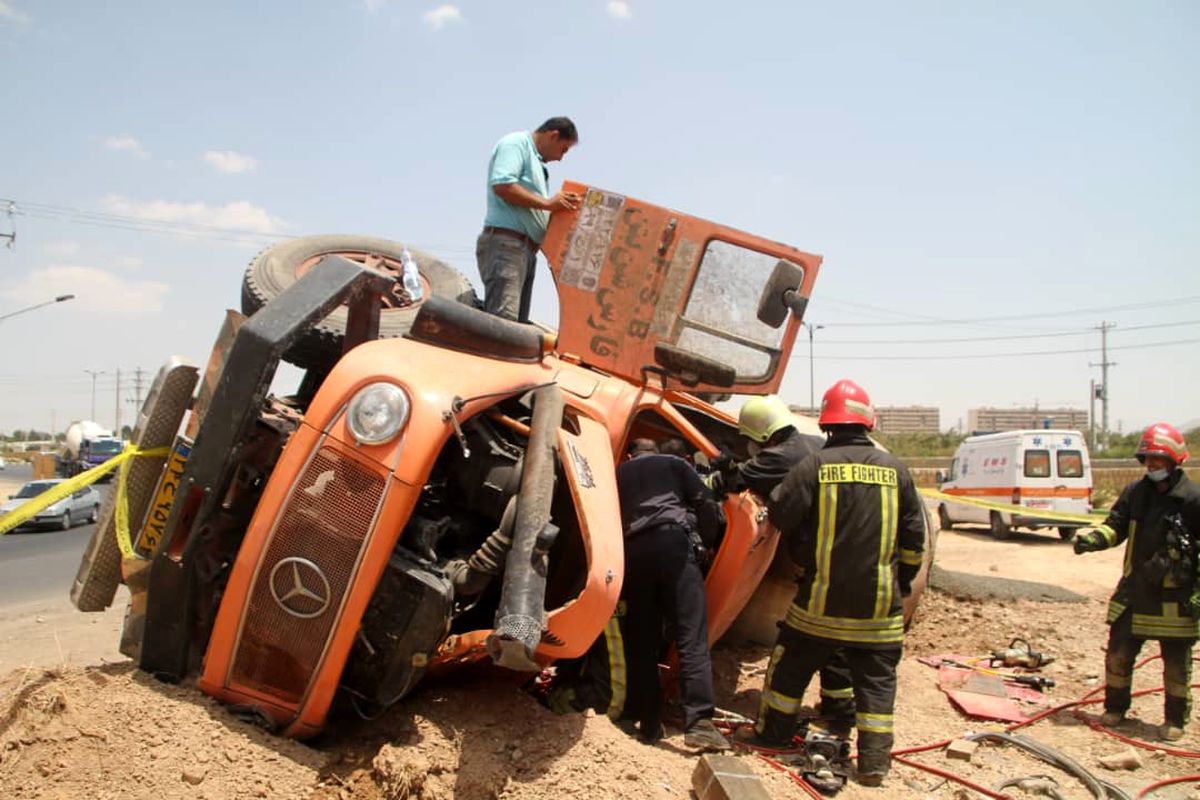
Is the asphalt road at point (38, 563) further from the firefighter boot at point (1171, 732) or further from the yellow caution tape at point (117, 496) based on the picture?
the firefighter boot at point (1171, 732)

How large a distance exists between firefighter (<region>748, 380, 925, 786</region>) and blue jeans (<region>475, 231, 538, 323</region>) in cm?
200

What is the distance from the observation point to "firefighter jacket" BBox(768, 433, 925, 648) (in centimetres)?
422

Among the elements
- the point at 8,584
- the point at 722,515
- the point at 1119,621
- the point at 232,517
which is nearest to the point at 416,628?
the point at 232,517

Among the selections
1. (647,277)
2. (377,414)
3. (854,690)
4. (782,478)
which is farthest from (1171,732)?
(377,414)

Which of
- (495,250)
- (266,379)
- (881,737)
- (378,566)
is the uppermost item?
(495,250)

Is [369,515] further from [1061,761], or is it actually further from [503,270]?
[1061,761]

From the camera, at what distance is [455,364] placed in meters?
3.79

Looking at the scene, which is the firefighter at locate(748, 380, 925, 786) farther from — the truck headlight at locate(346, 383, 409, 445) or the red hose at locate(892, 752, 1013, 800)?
the truck headlight at locate(346, 383, 409, 445)

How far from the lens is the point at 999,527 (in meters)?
17.4

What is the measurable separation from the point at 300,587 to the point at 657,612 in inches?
69.7

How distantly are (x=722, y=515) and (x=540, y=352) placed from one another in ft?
3.97

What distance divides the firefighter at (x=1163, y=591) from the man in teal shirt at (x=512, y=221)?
375cm

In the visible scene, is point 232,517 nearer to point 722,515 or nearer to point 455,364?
point 455,364

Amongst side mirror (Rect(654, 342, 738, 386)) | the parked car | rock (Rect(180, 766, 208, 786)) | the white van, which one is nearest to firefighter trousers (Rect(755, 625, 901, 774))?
side mirror (Rect(654, 342, 738, 386))
